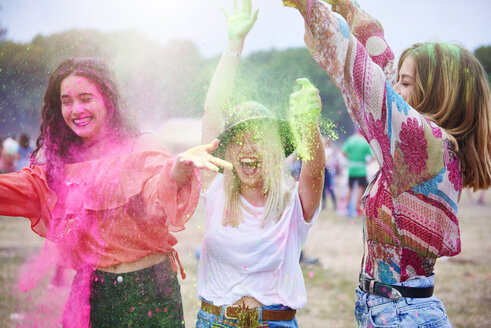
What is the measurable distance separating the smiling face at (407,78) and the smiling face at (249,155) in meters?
0.58

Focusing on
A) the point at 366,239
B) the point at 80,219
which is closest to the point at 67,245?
the point at 80,219

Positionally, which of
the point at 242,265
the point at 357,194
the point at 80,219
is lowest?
the point at 357,194

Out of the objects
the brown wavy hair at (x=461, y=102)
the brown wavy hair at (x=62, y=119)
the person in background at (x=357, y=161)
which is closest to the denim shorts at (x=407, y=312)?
the brown wavy hair at (x=461, y=102)

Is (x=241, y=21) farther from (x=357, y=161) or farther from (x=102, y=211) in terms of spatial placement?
(x=357, y=161)

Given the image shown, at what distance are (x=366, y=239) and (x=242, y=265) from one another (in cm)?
48

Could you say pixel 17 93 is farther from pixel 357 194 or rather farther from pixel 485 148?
pixel 357 194

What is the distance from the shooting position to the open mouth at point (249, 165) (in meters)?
1.76

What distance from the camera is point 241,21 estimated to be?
6.07 ft

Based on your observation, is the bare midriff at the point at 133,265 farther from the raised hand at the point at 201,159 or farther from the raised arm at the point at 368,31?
the raised arm at the point at 368,31

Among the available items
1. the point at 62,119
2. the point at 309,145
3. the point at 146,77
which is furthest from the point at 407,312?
the point at 146,77

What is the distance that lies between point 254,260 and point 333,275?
341 centimetres

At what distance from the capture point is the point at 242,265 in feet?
5.47

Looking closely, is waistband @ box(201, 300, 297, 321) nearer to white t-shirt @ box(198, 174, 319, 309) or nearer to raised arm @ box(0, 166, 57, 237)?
white t-shirt @ box(198, 174, 319, 309)

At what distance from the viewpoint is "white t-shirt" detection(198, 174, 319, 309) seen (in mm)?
1663
